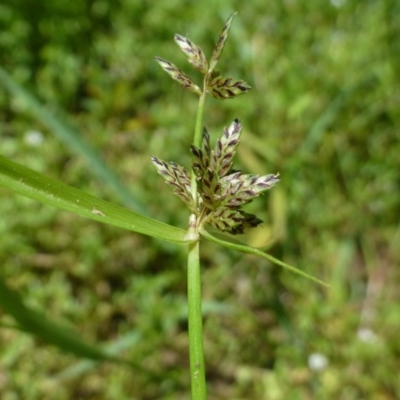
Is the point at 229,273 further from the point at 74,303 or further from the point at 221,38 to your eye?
the point at 221,38

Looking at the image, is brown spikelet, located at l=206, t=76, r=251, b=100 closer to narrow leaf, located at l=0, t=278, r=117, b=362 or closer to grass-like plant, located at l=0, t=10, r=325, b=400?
grass-like plant, located at l=0, t=10, r=325, b=400

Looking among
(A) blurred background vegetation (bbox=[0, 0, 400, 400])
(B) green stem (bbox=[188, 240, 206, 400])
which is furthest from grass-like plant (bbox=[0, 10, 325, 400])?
(A) blurred background vegetation (bbox=[0, 0, 400, 400])

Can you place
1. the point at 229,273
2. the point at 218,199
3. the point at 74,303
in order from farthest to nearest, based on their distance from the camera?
the point at 229,273
the point at 74,303
the point at 218,199

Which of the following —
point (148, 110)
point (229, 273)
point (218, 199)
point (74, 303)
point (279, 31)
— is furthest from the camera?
point (279, 31)

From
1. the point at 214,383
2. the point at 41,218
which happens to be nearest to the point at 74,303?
the point at 41,218

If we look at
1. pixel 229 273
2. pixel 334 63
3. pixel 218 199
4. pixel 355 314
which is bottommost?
pixel 218 199

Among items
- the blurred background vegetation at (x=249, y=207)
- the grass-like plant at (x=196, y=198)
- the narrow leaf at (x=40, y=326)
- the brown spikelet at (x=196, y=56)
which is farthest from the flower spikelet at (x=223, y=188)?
the blurred background vegetation at (x=249, y=207)

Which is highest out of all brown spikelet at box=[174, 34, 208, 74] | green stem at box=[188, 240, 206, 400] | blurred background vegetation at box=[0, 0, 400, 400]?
blurred background vegetation at box=[0, 0, 400, 400]

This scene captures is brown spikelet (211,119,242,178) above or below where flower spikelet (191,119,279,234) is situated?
above
